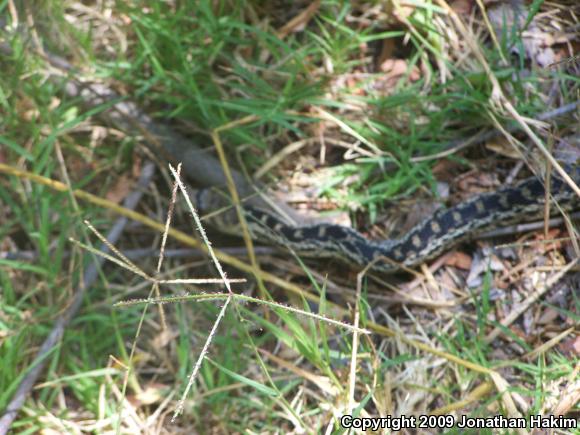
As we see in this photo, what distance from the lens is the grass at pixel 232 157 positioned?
370 centimetres

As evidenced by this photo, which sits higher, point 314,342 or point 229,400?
point 314,342

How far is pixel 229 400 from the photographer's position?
A: 369 centimetres

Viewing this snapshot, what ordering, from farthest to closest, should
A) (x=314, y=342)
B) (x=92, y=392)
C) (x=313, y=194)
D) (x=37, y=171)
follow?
1. (x=313, y=194)
2. (x=37, y=171)
3. (x=92, y=392)
4. (x=314, y=342)

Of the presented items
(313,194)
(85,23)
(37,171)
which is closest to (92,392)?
(37,171)

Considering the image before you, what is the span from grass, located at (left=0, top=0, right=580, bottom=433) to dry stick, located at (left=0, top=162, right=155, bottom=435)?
0.22 feet

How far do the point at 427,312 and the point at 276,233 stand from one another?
111 centimetres

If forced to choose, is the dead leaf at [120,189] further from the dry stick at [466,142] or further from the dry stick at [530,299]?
the dry stick at [530,299]

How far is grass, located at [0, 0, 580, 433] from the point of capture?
370cm

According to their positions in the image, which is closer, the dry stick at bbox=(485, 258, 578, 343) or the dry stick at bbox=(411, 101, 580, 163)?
the dry stick at bbox=(485, 258, 578, 343)

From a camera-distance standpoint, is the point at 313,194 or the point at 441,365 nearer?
the point at 441,365

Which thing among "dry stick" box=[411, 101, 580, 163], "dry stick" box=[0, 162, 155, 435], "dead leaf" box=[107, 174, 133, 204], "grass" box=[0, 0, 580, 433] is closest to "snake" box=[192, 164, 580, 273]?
"grass" box=[0, 0, 580, 433]

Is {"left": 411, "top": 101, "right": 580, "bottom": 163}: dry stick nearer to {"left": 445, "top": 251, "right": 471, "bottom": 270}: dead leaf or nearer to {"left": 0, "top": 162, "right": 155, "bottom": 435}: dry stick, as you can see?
{"left": 445, "top": 251, "right": 471, "bottom": 270}: dead leaf

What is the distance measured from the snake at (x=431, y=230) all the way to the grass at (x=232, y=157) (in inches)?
8.8

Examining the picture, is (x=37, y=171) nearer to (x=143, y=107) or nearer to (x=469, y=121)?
(x=143, y=107)
